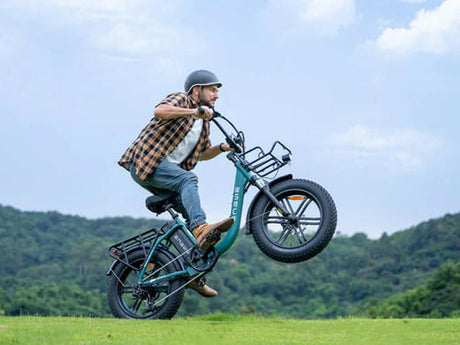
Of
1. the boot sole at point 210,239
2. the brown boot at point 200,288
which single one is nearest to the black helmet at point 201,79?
the boot sole at point 210,239

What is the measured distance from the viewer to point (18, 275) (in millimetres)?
72312

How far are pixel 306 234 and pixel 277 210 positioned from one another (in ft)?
1.30

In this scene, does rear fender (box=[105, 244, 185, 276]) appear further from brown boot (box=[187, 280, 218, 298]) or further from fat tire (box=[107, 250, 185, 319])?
brown boot (box=[187, 280, 218, 298])

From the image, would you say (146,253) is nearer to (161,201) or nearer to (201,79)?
(161,201)

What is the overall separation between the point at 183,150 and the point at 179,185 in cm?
50

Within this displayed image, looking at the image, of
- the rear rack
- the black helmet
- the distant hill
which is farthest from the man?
the distant hill

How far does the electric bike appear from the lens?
728 centimetres

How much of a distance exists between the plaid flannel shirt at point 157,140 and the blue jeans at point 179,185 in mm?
94

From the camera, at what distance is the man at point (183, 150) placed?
24.0ft

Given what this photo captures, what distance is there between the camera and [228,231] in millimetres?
7492

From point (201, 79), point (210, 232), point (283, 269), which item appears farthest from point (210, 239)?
point (283, 269)

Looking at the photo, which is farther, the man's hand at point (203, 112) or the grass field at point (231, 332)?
the man's hand at point (203, 112)

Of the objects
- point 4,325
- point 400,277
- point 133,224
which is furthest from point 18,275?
point 4,325

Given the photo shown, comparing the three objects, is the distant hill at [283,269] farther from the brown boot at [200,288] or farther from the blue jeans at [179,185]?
the blue jeans at [179,185]
